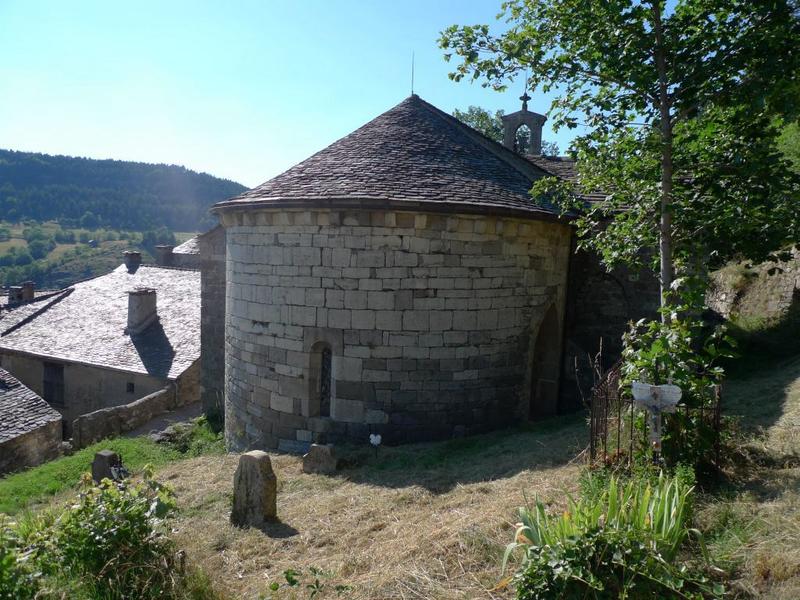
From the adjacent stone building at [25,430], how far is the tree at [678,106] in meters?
14.9

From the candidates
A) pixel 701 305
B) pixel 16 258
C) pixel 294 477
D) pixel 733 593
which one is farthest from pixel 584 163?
pixel 16 258

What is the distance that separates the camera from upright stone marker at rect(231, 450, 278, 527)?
19.1 ft

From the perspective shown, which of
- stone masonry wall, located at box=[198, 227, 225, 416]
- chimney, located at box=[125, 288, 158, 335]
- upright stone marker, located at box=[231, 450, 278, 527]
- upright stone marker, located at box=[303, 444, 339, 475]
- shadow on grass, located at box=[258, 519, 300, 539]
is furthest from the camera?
chimney, located at box=[125, 288, 158, 335]

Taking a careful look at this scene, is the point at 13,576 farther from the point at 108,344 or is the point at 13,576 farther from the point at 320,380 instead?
the point at 108,344

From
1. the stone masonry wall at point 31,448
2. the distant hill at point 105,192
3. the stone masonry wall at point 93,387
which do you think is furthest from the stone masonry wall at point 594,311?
the distant hill at point 105,192

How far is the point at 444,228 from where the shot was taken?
800cm

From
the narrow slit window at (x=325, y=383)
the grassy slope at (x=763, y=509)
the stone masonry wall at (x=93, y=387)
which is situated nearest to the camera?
the grassy slope at (x=763, y=509)

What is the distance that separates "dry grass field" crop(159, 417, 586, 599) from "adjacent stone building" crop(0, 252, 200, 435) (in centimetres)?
1125

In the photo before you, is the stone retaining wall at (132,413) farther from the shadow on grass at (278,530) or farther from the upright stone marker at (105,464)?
the shadow on grass at (278,530)

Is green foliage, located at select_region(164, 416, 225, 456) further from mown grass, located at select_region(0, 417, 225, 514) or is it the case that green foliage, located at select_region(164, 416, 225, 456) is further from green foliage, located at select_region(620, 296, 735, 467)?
green foliage, located at select_region(620, 296, 735, 467)

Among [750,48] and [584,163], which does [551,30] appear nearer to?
[584,163]

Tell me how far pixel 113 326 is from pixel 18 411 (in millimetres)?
6223

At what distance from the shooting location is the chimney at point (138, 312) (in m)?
20.6

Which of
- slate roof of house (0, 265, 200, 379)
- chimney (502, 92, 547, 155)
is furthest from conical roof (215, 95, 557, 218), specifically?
slate roof of house (0, 265, 200, 379)
